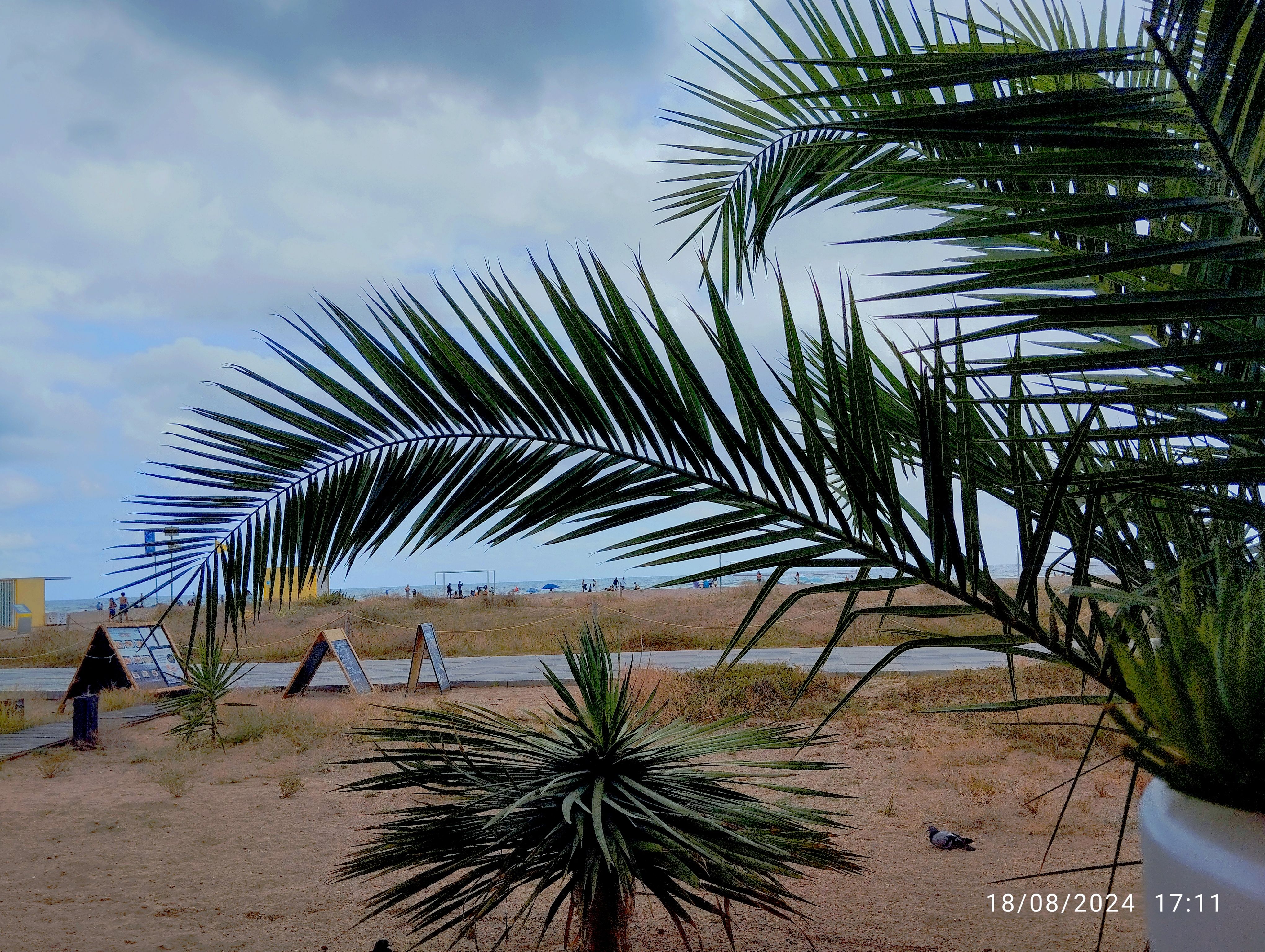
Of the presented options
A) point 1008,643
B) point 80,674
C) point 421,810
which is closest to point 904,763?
point 421,810

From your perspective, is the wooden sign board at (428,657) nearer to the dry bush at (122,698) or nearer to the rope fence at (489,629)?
the dry bush at (122,698)

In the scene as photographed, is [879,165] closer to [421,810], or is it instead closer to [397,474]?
[397,474]

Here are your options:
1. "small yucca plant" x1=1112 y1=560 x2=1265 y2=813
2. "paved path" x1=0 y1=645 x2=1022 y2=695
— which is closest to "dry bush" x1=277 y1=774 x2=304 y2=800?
"paved path" x1=0 y1=645 x2=1022 y2=695

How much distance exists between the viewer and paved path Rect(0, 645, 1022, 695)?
1184cm

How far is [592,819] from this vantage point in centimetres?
250

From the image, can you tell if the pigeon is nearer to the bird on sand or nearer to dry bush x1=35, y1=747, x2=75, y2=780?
the bird on sand

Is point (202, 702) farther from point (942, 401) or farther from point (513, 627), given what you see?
point (513, 627)

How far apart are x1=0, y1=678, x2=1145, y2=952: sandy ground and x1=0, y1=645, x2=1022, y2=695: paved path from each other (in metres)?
3.84

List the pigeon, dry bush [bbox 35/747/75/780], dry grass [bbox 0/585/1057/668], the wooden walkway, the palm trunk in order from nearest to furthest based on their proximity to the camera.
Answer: the palm trunk
the pigeon
dry bush [bbox 35/747/75/780]
the wooden walkway
dry grass [bbox 0/585/1057/668]

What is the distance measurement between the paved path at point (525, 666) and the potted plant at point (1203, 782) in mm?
10037

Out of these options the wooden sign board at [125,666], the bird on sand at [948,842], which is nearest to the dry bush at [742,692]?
the bird on sand at [948,842]

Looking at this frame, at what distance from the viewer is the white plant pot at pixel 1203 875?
549mm

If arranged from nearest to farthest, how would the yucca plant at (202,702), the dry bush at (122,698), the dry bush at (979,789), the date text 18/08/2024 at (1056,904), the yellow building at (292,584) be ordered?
the yellow building at (292,584)
the date text 18/08/2024 at (1056,904)
the dry bush at (979,789)
the yucca plant at (202,702)
the dry bush at (122,698)

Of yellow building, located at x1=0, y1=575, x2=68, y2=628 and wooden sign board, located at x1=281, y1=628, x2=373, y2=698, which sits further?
yellow building, located at x1=0, y1=575, x2=68, y2=628
